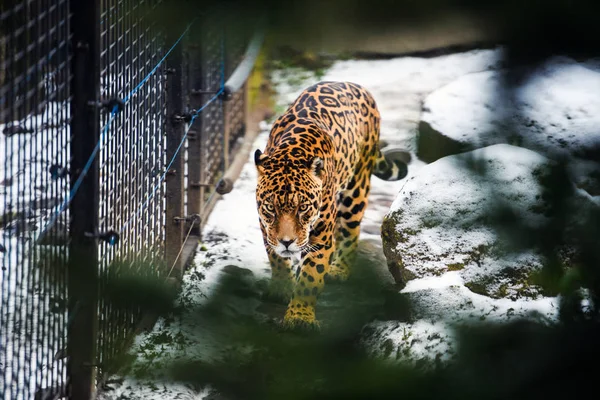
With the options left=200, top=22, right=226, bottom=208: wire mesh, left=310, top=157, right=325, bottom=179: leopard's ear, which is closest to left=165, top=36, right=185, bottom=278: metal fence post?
left=200, top=22, right=226, bottom=208: wire mesh

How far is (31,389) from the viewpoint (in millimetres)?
4215

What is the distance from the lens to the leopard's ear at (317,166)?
5.54m

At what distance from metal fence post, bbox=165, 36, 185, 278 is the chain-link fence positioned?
0.03ft

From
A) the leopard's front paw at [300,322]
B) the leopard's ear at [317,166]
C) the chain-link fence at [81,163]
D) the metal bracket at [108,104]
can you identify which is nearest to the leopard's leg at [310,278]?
the leopard's front paw at [300,322]

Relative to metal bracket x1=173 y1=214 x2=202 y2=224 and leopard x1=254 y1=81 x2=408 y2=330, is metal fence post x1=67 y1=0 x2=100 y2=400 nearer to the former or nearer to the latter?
leopard x1=254 y1=81 x2=408 y2=330

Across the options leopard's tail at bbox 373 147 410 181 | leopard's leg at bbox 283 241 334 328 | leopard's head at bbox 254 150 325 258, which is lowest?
leopard's leg at bbox 283 241 334 328

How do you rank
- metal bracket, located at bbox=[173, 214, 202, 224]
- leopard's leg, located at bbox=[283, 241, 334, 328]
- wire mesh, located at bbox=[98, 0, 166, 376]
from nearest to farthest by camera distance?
1. wire mesh, located at bbox=[98, 0, 166, 376]
2. leopard's leg, located at bbox=[283, 241, 334, 328]
3. metal bracket, located at bbox=[173, 214, 202, 224]

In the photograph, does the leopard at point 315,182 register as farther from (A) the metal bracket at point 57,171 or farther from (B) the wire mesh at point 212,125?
(A) the metal bracket at point 57,171

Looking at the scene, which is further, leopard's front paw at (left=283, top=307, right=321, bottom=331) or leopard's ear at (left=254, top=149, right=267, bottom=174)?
leopard's ear at (left=254, top=149, right=267, bottom=174)

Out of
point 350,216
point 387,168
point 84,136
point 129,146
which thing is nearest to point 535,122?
point 84,136

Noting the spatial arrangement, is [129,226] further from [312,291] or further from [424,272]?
[424,272]

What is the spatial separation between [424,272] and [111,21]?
8.22 feet

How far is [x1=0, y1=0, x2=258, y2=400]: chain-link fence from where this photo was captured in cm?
357

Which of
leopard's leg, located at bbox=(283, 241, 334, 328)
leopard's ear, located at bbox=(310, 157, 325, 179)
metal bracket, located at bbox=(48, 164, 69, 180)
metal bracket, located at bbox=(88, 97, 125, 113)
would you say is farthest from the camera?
leopard's leg, located at bbox=(283, 241, 334, 328)
